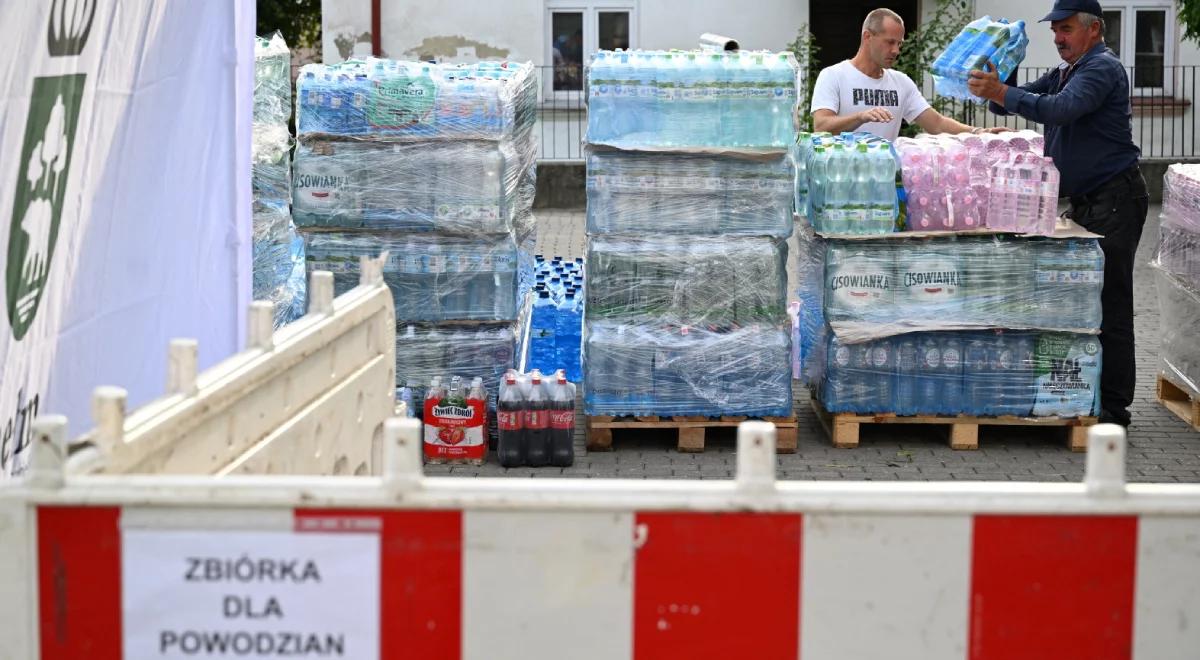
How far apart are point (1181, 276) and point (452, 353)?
4236 millimetres

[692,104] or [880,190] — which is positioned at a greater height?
[692,104]

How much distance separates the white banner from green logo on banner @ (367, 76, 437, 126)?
225cm

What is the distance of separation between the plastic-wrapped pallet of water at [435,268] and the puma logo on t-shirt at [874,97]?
8.31 ft

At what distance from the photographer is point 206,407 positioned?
2881mm

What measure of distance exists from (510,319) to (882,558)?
20.4 ft

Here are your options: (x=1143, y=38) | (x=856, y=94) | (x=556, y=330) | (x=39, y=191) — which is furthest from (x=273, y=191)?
(x=1143, y=38)

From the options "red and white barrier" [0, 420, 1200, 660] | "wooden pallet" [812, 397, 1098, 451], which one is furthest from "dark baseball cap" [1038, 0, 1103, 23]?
"red and white barrier" [0, 420, 1200, 660]

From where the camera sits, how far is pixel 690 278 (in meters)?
8.27

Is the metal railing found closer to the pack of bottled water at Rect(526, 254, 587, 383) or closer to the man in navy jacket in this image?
the pack of bottled water at Rect(526, 254, 587, 383)

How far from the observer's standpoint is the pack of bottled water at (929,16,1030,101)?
880 cm

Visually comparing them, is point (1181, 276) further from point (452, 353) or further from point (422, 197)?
point (422, 197)

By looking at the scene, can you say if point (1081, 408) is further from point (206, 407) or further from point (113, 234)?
point (206, 407)

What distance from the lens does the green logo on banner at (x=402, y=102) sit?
8312mm

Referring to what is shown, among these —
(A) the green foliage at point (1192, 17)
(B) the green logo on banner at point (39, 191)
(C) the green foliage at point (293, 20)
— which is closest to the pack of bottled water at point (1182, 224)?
(B) the green logo on banner at point (39, 191)
